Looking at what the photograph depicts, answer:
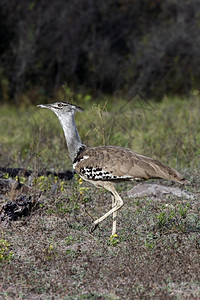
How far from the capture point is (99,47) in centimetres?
1330

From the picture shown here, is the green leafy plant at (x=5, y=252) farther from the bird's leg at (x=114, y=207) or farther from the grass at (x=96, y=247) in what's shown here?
the bird's leg at (x=114, y=207)

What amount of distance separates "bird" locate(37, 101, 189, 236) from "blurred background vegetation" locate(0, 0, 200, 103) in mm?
7825

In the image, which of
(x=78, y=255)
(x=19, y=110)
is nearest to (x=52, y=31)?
(x=19, y=110)

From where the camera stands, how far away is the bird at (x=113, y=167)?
4.05 metres

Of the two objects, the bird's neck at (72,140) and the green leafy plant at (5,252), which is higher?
the bird's neck at (72,140)

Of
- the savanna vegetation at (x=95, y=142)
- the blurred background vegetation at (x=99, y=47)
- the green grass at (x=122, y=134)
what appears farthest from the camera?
the blurred background vegetation at (x=99, y=47)

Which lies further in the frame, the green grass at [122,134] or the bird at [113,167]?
the green grass at [122,134]

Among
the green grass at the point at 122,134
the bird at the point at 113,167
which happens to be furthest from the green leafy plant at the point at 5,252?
the green grass at the point at 122,134

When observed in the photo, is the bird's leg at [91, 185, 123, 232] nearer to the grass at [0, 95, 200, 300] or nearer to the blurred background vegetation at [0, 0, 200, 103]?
the grass at [0, 95, 200, 300]

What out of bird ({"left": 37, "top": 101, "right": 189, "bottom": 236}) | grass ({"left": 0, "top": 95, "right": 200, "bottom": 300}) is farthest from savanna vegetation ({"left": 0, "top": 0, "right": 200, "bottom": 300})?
bird ({"left": 37, "top": 101, "right": 189, "bottom": 236})

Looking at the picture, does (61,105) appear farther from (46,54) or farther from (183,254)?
(46,54)

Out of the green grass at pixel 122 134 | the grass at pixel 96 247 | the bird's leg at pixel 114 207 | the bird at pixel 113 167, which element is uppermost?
the bird at pixel 113 167

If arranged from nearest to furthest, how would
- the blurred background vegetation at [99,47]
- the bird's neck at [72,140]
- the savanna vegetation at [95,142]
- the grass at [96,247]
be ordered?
1. the grass at [96,247]
2. the savanna vegetation at [95,142]
3. the bird's neck at [72,140]
4. the blurred background vegetation at [99,47]

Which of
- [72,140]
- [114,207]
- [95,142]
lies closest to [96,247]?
[114,207]
